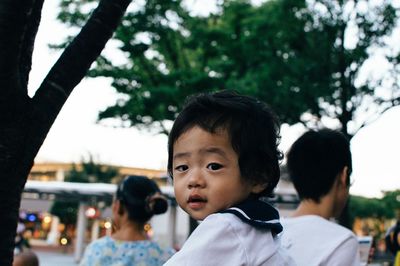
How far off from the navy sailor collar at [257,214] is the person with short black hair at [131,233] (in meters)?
1.96

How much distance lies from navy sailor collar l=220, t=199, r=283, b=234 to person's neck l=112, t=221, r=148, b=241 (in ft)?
6.61

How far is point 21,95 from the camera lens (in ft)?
6.15

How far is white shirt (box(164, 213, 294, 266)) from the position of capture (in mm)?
1175

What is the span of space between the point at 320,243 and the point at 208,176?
0.95 metres

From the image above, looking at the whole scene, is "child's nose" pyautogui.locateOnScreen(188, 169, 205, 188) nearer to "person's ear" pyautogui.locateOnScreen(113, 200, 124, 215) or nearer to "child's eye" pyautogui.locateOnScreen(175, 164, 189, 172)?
"child's eye" pyautogui.locateOnScreen(175, 164, 189, 172)

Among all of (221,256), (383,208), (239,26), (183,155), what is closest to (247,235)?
(221,256)

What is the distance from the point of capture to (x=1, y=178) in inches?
72.7

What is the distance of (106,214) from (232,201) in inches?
1062

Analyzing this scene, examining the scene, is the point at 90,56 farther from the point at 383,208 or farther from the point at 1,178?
the point at 383,208

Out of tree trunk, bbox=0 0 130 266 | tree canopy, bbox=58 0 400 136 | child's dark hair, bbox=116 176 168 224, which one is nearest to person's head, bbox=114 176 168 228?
child's dark hair, bbox=116 176 168 224

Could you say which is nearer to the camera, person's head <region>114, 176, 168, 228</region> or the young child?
the young child

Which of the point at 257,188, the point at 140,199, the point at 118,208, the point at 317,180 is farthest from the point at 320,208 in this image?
the point at 118,208

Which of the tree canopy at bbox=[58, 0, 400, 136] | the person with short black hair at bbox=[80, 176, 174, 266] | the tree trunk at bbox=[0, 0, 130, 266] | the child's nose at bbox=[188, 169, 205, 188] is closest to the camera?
the child's nose at bbox=[188, 169, 205, 188]

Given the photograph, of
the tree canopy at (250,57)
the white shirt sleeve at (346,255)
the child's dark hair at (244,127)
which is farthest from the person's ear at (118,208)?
the tree canopy at (250,57)
